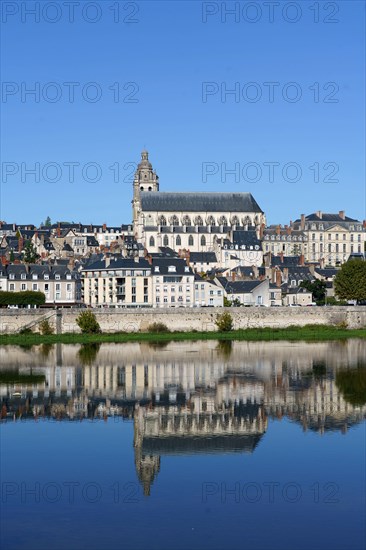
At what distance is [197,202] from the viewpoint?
345ft

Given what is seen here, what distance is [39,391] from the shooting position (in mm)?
28203

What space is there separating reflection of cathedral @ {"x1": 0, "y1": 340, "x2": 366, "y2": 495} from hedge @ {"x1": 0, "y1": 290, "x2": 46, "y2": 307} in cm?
1436

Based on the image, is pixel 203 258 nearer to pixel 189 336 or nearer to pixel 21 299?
pixel 21 299

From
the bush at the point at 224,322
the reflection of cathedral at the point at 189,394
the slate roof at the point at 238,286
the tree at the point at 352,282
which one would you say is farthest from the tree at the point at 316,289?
the reflection of cathedral at the point at 189,394

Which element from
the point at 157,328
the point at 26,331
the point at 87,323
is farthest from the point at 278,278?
the point at 26,331

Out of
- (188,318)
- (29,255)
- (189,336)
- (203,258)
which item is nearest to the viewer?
(189,336)

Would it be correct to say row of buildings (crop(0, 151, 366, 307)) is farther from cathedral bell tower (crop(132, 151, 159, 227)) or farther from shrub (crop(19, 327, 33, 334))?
shrub (crop(19, 327, 33, 334))

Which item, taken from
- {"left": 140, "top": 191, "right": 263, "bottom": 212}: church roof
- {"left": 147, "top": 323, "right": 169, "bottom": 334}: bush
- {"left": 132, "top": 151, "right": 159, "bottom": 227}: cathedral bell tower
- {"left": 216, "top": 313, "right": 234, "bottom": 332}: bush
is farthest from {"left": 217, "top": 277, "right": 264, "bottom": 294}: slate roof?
{"left": 132, "top": 151, "right": 159, "bottom": 227}: cathedral bell tower

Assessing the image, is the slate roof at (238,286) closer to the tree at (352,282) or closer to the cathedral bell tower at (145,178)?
the tree at (352,282)

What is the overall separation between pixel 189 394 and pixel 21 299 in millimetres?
30986

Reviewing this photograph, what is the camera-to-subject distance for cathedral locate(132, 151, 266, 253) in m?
98.8

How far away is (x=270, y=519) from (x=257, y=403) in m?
10.7

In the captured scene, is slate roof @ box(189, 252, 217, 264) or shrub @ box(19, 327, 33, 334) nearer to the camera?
shrub @ box(19, 327, 33, 334)

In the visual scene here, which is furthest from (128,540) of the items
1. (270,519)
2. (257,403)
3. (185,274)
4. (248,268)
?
(248,268)
